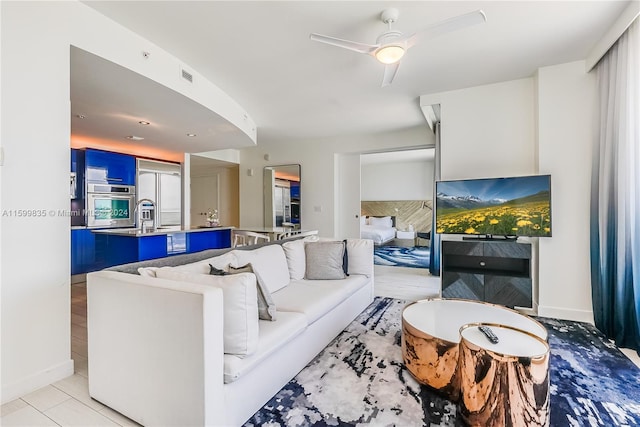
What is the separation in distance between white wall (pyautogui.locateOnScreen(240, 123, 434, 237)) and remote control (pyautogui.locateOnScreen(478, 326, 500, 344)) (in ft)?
13.8

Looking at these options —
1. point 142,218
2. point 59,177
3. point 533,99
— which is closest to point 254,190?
point 142,218

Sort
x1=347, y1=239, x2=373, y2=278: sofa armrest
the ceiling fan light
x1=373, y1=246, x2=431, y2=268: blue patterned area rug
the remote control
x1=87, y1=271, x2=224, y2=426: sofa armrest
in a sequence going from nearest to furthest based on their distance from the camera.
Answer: x1=87, y1=271, x2=224, y2=426: sofa armrest < the remote control < the ceiling fan light < x1=347, y1=239, x2=373, y2=278: sofa armrest < x1=373, y1=246, x2=431, y2=268: blue patterned area rug

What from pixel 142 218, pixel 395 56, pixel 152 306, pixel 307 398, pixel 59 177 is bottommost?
pixel 307 398

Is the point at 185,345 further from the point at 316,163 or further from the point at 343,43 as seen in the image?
the point at 316,163

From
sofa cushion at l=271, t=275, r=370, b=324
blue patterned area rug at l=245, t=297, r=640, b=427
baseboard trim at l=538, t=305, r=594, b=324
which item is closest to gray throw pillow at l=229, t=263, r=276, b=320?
sofa cushion at l=271, t=275, r=370, b=324

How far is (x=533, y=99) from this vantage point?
3338 mm

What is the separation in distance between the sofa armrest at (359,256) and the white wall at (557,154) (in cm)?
182

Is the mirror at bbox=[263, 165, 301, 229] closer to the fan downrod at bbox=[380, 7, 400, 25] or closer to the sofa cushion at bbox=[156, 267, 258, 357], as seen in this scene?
the fan downrod at bbox=[380, 7, 400, 25]

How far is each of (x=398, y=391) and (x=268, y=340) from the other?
883 millimetres

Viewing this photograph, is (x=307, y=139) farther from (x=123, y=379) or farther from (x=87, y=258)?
(x=123, y=379)

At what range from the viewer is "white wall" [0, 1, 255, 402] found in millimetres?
1768

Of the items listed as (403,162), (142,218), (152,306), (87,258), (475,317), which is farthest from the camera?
(403,162)

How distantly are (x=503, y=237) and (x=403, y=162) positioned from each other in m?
5.91

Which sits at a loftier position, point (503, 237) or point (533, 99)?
point (533, 99)
